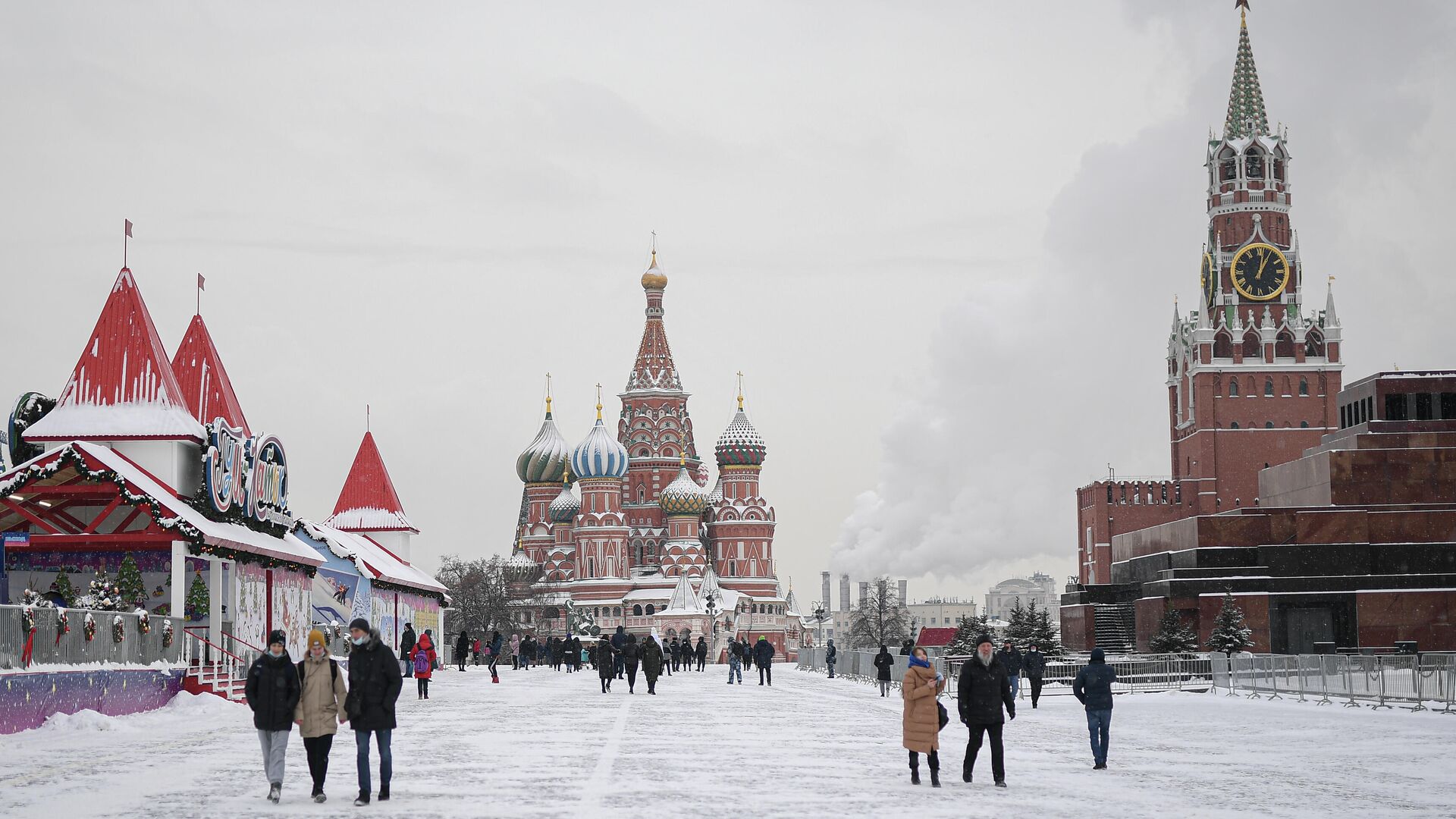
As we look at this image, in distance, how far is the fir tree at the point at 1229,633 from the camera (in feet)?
163

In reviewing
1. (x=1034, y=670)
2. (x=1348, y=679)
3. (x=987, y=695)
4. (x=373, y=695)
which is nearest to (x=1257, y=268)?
(x=1034, y=670)

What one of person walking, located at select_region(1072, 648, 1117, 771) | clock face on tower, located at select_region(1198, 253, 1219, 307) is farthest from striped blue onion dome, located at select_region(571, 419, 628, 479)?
person walking, located at select_region(1072, 648, 1117, 771)

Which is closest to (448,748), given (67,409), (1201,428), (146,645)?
(146,645)

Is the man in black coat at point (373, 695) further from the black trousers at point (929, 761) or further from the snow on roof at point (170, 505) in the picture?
the snow on roof at point (170, 505)

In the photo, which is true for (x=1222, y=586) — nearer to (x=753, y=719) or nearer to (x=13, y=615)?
(x=753, y=719)

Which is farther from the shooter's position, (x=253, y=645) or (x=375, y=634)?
(x=253, y=645)

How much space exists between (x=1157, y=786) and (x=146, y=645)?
17.3 m

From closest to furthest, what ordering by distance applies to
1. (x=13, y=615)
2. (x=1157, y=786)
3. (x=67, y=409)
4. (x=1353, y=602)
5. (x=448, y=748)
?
(x=1157, y=786)
(x=448, y=748)
(x=13, y=615)
(x=67, y=409)
(x=1353, y=602)

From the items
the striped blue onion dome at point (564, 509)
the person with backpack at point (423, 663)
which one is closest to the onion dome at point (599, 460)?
the striped blue onion dome at point (564, 509)

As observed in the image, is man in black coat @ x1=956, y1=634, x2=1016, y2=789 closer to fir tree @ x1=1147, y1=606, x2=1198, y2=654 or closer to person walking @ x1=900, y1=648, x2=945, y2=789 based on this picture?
person walking @ x1=900, y1=648, x2=945, y2=789

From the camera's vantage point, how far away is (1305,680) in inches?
1303

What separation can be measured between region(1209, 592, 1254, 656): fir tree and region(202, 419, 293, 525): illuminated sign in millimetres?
25873

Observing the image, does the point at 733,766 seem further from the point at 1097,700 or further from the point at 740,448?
the point at 740,448

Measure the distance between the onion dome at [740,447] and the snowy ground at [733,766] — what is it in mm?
87820
